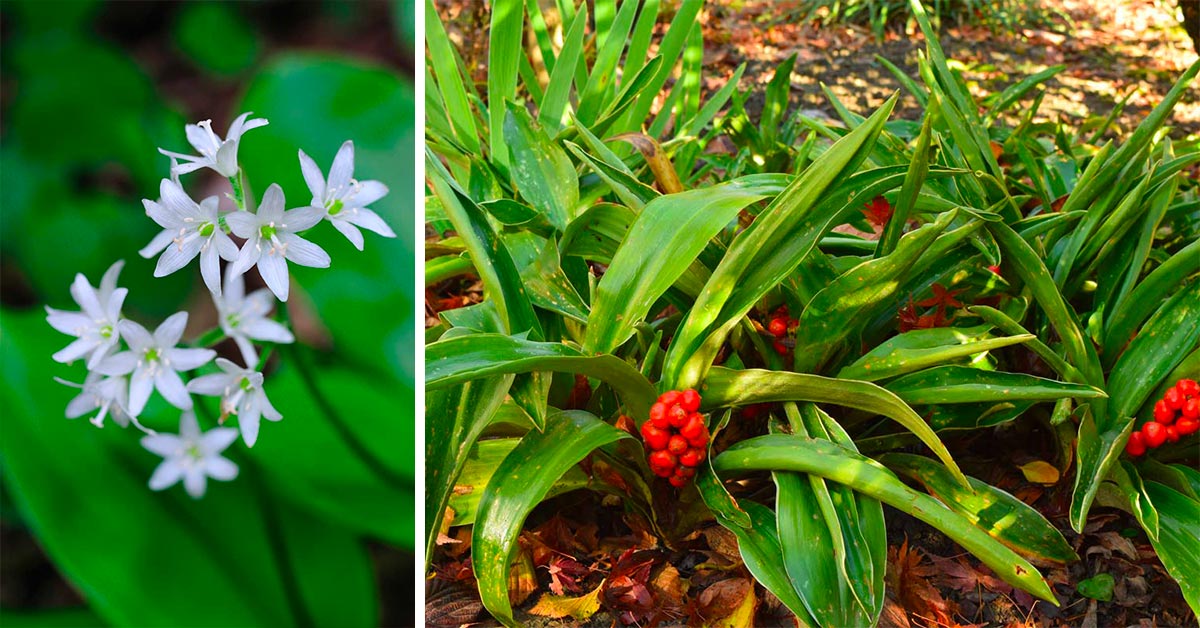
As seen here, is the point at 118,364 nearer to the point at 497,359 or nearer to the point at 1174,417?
the point at 497,359

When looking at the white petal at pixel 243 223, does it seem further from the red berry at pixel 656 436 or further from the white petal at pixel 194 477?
the red berry at pixel 656 436

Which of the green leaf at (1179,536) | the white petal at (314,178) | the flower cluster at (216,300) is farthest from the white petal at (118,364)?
the green leaf at (1179,536)

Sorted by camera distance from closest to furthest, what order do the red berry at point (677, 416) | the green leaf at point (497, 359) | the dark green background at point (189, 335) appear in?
the dark green background at point (189, 335), the green leaf at point (497, 359), the red berry at point (677, 416)

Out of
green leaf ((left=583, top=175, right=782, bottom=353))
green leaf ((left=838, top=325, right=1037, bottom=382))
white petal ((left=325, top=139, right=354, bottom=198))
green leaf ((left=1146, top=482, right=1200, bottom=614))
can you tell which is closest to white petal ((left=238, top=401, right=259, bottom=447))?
white petal ((left=325, top=139, right=354, bottom=198))

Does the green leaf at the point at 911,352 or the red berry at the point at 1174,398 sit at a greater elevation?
the green leaf at the point at 911,352

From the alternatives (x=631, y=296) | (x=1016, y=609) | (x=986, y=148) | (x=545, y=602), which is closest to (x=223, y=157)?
(x=631, y=296)

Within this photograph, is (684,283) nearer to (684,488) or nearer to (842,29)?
(684,488)

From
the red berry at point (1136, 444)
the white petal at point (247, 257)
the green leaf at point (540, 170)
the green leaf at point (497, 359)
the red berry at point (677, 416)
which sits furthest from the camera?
the green leaf at point (540, 170)
